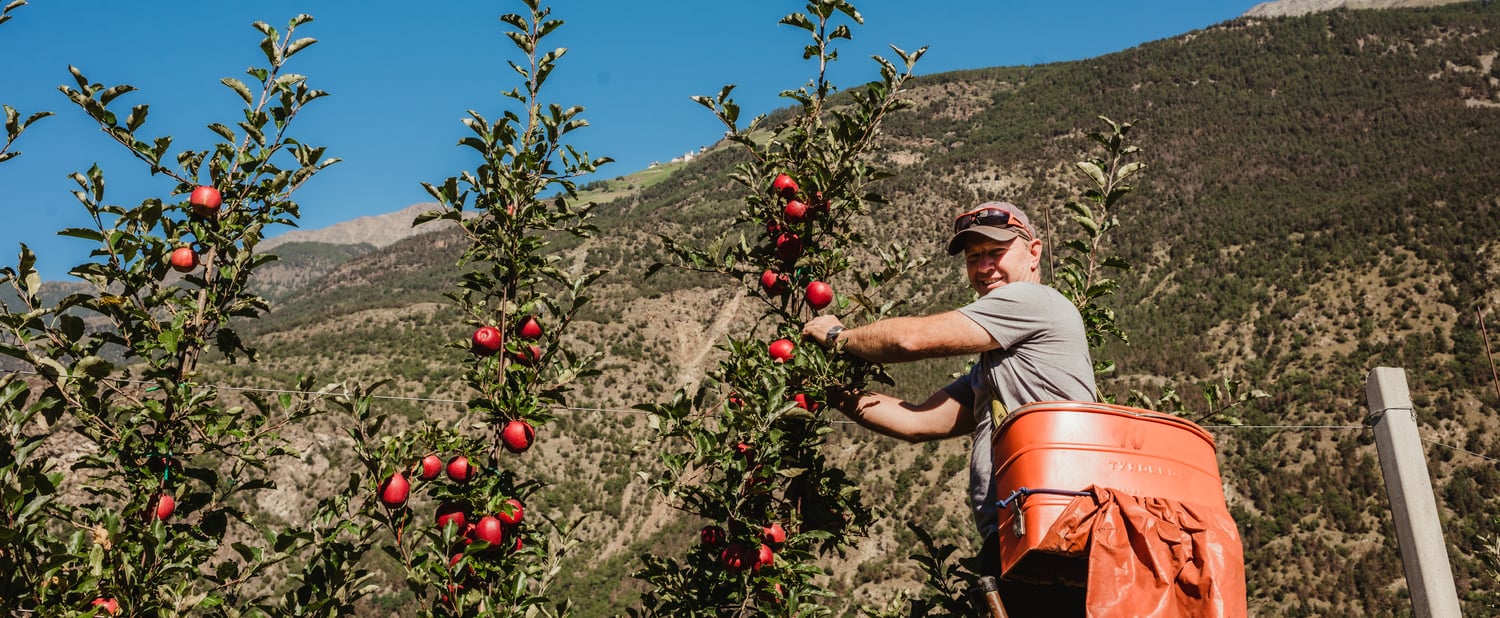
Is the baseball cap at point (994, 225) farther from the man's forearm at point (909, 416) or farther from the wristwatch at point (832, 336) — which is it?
the man's forearm at point (909, 416)

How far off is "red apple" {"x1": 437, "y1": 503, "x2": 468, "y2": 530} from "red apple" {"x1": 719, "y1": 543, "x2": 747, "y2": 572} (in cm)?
92

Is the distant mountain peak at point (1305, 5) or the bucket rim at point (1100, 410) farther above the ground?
the distant mountain peak at point (1305, 5)

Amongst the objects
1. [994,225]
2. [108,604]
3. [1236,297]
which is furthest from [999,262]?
[1236,297]

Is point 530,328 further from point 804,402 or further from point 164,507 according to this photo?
point 164,507

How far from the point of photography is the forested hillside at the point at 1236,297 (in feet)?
84.5

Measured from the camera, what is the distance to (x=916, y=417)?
2740 mm

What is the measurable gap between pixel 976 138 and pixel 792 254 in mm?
76076

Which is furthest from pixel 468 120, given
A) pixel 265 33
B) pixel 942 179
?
pixel 942 179

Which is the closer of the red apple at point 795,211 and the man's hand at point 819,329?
the man's hand at point 819,329

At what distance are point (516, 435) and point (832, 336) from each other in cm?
119

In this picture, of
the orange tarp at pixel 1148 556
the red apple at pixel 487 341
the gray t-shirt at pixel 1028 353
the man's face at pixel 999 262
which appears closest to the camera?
the orange tarp at pixel 1148 556

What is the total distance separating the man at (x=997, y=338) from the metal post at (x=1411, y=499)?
144 cm

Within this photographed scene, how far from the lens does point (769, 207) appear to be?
3258 mm

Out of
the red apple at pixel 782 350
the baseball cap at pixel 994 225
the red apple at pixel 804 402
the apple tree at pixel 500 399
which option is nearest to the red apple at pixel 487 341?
the apple tree at pixel 500 399
